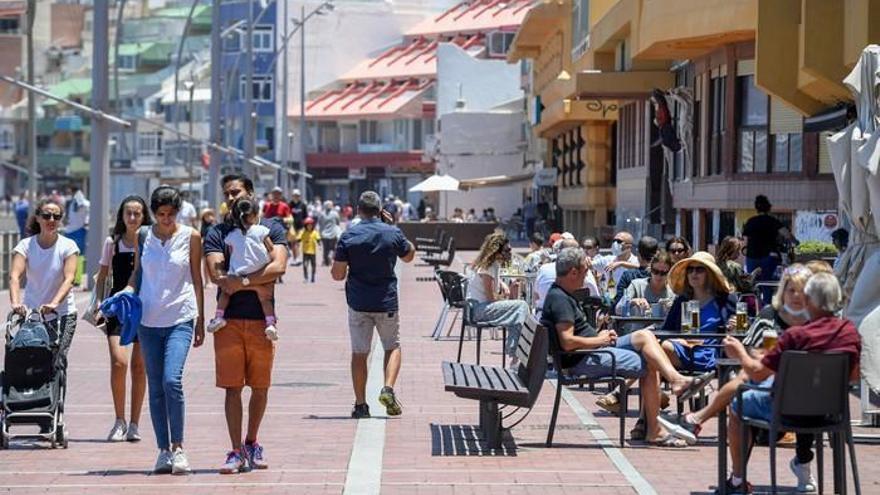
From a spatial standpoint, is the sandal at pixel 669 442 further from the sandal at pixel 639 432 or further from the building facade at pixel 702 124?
the building facade at pixel 702 124

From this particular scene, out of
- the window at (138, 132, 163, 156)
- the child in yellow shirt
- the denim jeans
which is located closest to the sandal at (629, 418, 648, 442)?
the denim jeans

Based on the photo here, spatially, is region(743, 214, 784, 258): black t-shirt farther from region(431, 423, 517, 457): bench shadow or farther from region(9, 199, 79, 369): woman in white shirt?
region(9, 199, 79, 369): woman in white shirt

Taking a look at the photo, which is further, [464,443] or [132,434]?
[132,434]

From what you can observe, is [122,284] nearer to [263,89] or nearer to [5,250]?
[5,250]

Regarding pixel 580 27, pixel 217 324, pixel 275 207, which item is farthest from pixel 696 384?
pixel 580 27

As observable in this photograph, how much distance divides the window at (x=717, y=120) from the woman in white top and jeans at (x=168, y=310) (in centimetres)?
2108

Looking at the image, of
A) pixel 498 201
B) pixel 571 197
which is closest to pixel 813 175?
pixel 571 197

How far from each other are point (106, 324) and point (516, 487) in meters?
3.49

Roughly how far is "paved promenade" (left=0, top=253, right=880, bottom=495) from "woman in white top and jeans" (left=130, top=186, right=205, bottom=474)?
0.34m

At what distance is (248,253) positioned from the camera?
501 inches

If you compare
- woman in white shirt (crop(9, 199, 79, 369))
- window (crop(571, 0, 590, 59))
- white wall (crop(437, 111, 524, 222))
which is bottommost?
woman in white shirt (crop(9, 199, 79, 369))

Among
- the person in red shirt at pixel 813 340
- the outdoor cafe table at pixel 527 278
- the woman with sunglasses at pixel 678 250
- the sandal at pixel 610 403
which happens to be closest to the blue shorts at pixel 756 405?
the person in red shirt at pixel 813 340

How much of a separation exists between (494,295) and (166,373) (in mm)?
8868

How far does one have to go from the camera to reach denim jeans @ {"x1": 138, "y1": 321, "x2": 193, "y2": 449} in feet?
40.4
